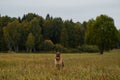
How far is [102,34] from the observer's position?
78.9m

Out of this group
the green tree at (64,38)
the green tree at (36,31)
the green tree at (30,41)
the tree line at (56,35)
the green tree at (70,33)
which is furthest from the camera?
the green tree at (70,33)

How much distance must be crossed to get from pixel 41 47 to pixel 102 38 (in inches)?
1099

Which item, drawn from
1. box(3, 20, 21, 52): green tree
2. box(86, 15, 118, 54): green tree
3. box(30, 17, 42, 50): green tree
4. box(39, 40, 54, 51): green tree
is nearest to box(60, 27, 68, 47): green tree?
box(39, 40, 54, 51): green tree

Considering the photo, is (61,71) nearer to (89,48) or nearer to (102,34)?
(102,34)

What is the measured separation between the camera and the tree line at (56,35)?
79.2m

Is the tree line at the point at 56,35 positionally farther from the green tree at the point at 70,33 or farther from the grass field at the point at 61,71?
the grass field at the point at 61,71

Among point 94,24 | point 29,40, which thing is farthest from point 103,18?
point 29,40

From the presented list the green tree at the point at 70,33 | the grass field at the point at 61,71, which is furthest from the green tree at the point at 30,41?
the grass field at the point at 61,71

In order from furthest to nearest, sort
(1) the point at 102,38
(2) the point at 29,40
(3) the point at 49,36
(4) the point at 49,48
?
(3) the point at 49,36 → (4) the point at 49,48 → (2) the point at 29,40 → (1) the point at 102,38

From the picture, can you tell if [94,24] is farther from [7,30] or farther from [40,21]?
[40,21]

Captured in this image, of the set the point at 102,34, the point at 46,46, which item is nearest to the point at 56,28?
the point at 46,46

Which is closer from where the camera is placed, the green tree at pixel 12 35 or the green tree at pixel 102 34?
the green tree at pixel 102 34

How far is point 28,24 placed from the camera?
10444 centimetres

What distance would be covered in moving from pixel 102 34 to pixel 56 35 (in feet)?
125
